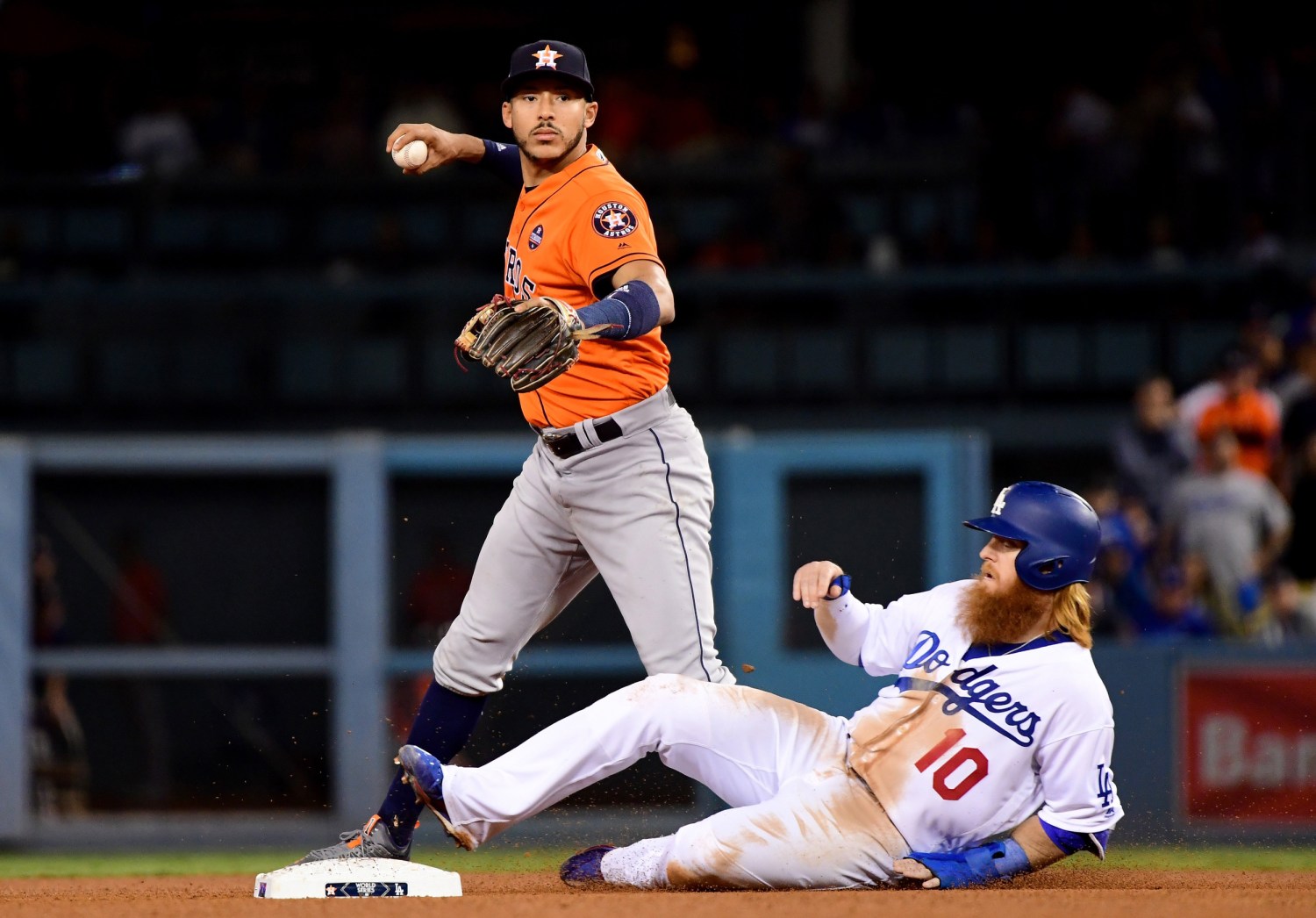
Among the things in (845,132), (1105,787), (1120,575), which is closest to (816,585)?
(1105,787)

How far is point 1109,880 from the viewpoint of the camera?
4.61 metres

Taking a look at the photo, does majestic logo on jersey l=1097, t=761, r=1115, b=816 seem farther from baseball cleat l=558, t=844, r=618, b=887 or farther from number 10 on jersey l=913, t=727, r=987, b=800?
baseball cleat l=558, t=844, r=618, b=887

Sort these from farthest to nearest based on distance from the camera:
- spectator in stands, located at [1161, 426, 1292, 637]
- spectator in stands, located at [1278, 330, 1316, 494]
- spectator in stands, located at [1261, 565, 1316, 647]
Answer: spectator in stands, located at [1278, 330, 1316, 494] → spectator in stands, located at [1161, 426, 1292, 637] → spectator in stands, located at [1261, 565, 1316, 647]

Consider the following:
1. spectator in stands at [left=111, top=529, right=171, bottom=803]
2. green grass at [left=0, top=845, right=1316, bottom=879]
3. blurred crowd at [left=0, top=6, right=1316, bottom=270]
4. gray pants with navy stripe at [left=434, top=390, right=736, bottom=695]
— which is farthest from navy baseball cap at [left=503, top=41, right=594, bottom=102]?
blurred crowd at [left=0, top=6, right=1316, bottom=270]

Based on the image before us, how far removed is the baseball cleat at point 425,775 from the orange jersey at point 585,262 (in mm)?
888

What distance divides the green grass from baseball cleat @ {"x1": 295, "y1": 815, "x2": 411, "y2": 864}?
0.86 m

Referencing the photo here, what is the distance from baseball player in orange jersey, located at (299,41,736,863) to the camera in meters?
4.14

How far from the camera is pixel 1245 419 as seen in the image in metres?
8.73

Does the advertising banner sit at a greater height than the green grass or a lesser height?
greater

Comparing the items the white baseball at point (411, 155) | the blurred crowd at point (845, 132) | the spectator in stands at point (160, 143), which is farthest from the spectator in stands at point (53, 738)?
the spectator in stands at point (160, 143)

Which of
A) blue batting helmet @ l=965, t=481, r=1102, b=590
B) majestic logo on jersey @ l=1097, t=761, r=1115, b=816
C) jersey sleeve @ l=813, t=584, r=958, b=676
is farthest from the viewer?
jersey sleeve @ l=813, t=584, r=958, b=676

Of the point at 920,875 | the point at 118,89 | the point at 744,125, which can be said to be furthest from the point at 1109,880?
the point at 118,89

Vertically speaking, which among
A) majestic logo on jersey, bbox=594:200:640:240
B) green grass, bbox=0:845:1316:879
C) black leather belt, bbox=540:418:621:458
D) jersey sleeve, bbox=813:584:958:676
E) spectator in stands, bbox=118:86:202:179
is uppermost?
spectator in stands, bbox=118:86:202:179

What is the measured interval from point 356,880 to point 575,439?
114 centimetres
